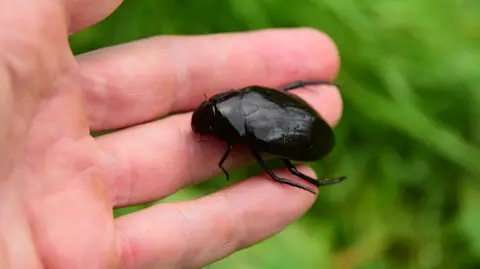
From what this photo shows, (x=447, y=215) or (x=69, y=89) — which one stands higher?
(x=69, y=89)

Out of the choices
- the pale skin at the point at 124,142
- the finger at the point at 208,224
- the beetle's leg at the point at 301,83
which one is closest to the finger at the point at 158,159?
the pale skin at the point at 124,142

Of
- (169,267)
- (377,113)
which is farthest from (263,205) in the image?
(377,113)

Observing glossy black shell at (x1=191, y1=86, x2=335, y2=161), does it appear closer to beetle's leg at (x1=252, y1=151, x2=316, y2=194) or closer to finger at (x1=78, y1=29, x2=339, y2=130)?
beetle's leg at (x1=252, y1=151, x2=316, y2=194)

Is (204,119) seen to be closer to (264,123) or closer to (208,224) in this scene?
(264,123)

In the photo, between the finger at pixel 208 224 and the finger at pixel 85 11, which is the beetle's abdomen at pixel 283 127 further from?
the finger at pixel 85 11

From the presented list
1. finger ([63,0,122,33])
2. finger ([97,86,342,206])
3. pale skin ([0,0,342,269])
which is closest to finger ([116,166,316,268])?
pale skin ([0,0,342,269])

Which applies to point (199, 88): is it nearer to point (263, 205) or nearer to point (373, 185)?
point (263, 205)
